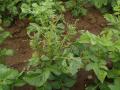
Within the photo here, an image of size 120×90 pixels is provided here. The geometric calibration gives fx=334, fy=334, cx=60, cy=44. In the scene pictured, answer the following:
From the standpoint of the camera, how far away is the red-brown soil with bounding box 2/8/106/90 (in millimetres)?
3033

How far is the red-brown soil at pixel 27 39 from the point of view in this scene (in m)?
3.03

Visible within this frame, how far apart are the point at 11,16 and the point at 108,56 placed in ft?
4.21

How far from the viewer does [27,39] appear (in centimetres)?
342

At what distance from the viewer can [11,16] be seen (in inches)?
141

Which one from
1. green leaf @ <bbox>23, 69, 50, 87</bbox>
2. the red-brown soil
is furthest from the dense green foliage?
the red-brown soil

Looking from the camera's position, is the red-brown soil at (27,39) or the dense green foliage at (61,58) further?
the red-brown soil at (27,39)

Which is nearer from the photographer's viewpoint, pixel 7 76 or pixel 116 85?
pixel 7 76

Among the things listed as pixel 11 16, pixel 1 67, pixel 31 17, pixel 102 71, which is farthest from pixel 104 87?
pixel 11 16

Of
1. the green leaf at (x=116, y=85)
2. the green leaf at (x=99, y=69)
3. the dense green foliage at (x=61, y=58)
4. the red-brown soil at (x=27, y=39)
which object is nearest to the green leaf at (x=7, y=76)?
the dense green foliage at (x=61, y=58)

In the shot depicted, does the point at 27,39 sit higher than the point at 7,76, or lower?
lower

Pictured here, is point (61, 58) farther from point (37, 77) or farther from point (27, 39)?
point (27, 39)

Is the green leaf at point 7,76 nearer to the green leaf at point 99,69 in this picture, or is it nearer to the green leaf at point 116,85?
the green leaf at point 99,69

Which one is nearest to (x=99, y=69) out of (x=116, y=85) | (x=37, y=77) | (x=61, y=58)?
(x=116, y=85)

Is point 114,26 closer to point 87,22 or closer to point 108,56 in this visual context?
point 108,56
